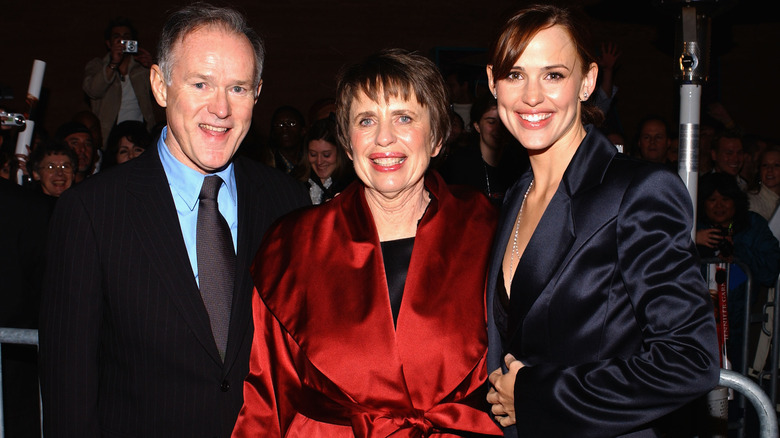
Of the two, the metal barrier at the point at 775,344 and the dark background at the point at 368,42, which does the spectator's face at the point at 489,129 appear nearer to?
the metal barrier at the point at 775,344

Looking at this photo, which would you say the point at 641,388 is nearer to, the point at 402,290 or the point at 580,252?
the point at 580,252

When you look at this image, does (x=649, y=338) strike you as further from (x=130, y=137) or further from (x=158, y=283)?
(x=130, y=137)

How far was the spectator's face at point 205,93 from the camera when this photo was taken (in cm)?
215

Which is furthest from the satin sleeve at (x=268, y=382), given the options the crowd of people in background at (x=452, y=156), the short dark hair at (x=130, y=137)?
the short dark hair at (x=130, y=137)

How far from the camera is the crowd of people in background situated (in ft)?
14.6

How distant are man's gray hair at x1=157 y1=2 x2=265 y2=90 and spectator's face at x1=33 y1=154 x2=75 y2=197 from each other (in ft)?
9.37

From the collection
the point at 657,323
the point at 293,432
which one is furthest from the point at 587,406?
the point at 293,432

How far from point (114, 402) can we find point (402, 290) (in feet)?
2.96

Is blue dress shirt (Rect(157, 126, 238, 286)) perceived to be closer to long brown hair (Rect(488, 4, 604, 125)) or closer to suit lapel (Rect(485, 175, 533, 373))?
suit lapel (Rect(485, 175, 533, 373))

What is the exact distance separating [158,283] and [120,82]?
5203 mm

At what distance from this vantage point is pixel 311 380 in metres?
2.17

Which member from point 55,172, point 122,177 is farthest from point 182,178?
point 55,172

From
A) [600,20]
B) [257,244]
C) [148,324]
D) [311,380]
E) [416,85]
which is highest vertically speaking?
[600,20]

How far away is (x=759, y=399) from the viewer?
194 cm
